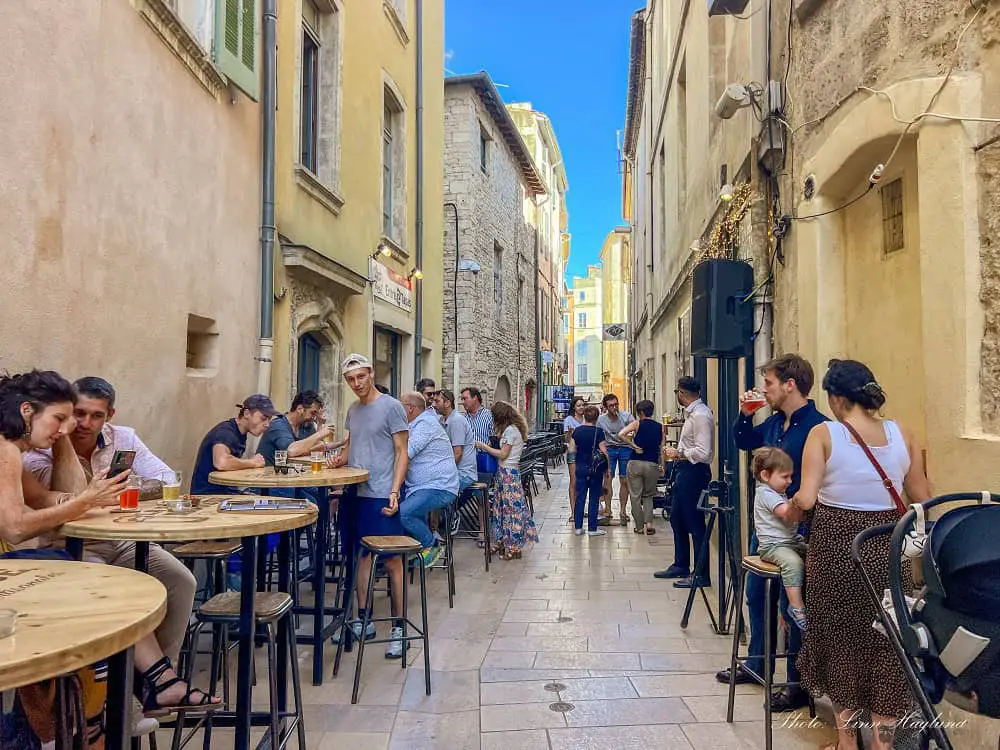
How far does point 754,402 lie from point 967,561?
2.53 metres

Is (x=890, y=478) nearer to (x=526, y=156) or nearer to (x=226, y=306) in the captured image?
(x=226, y=306)

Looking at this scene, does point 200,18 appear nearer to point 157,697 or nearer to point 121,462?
point 121,462

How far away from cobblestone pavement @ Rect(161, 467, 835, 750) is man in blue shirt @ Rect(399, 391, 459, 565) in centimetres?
80

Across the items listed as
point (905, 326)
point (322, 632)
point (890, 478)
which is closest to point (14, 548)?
point (322, 632)

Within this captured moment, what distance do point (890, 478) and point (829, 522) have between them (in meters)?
0.29

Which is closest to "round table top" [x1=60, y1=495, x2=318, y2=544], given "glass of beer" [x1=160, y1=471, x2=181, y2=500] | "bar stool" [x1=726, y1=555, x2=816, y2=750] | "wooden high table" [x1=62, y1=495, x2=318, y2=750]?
"wooden high table" [x1=62, y1=495, x2=318, y2=750]

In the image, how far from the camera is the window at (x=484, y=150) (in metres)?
18.0

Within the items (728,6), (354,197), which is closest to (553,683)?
(728,6)

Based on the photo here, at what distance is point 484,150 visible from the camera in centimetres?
1872

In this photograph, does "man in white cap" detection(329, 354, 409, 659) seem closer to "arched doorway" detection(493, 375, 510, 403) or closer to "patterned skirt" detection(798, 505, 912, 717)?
"patterned skirt" detection(798, 505, 912, 717)

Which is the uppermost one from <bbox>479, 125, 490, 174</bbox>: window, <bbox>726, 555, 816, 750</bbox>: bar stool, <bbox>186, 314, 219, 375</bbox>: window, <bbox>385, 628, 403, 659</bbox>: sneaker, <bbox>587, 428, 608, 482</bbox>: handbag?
<bbox>479, 125, 490, 174</bbox>: window

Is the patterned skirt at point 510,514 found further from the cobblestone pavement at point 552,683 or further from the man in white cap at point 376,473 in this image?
the man in white cap at point 376,473

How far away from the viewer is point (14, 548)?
279 centimetres

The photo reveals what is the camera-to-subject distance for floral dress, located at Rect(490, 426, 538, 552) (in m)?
7.66
